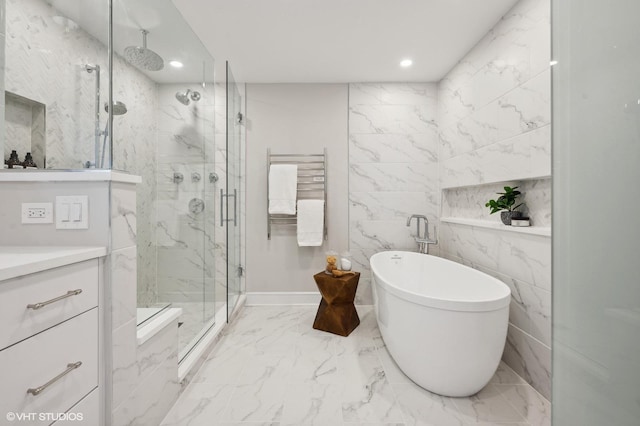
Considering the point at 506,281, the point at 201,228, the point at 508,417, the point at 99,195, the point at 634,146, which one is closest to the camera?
the point at 634,146

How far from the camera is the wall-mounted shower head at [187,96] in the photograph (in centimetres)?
178

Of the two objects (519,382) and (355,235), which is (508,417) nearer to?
(519,382)

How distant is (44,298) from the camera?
745mm

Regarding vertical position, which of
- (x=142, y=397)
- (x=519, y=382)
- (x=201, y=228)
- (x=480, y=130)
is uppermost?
(x=480, y=130)

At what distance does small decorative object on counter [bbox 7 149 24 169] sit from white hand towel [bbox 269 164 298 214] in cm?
178

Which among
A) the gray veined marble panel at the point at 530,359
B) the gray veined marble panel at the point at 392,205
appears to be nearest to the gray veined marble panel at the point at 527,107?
the gray veined marble panel at the point at 392,205

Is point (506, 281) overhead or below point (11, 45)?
below

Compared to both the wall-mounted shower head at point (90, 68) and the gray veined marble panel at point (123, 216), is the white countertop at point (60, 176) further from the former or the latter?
the wall-mounted shower head at point (90, 68)

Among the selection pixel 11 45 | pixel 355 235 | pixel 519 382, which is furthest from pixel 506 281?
pixel 11 45

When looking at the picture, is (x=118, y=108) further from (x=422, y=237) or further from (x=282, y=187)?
(x=422, y=237)

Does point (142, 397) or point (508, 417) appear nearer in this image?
point (142, 397)

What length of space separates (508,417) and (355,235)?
5.86 feet

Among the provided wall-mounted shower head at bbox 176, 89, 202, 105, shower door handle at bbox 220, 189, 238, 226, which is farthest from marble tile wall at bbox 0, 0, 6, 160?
shower door handle at bbox 220, 189, 238, 226

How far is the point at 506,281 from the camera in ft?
5.79
